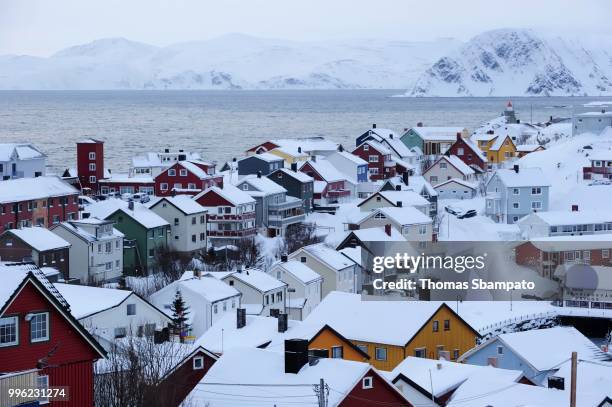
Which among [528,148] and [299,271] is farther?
[528,148]

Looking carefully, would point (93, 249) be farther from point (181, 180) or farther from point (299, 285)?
point (181, 180)

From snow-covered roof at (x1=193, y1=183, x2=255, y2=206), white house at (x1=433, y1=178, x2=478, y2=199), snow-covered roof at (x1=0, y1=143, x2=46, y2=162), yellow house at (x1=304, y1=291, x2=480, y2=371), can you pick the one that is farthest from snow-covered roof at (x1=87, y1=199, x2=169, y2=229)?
white house at (x1=433, y1=178, x2=478, y2=199)

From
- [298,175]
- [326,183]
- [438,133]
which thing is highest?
[438,133]

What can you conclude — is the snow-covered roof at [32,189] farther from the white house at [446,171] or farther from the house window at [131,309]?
the white house at [446,171]

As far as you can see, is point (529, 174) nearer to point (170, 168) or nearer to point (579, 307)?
point (170, 168)

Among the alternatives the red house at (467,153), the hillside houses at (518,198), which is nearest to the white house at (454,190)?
the hillside houses at (518,198)

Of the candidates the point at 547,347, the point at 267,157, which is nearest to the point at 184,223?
the point at 267,157
